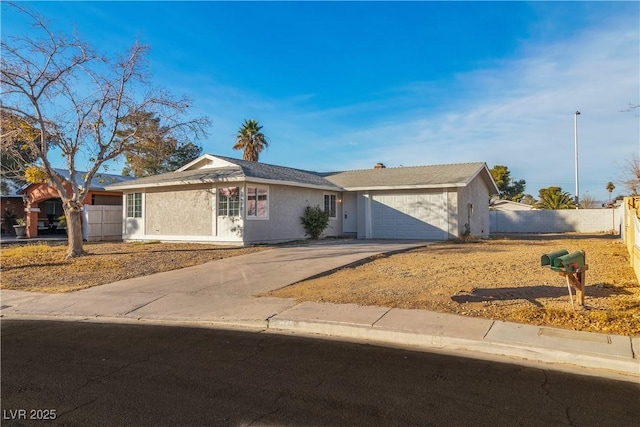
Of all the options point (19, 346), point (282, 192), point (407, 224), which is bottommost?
point (19, 346)

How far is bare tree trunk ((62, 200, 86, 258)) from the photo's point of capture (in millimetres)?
15930

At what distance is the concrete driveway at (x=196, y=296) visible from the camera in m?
8.34

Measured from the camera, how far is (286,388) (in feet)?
15.3

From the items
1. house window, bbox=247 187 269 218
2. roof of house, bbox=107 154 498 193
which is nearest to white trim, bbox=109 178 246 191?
roof of house, bbox=107 154 498 193

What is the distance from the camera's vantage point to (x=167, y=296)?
9828 millimetres

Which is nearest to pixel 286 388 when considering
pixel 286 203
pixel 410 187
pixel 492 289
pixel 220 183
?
pixel 492 289

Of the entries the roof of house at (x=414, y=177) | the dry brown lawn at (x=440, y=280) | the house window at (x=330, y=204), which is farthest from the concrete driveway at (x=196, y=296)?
the house window at (x=330, y=204)

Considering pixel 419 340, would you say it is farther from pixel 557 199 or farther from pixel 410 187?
pixel 557 199

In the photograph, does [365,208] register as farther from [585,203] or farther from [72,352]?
[585,203]

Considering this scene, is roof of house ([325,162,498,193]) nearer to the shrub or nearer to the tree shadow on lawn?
the shrub

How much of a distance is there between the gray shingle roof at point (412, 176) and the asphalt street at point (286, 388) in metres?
16.4

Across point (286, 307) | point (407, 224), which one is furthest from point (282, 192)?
point (286, 307)

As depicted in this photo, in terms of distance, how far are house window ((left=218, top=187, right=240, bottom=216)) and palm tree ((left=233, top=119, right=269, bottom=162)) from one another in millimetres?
18035

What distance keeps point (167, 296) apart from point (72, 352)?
3685mm
